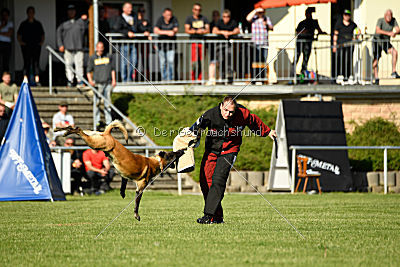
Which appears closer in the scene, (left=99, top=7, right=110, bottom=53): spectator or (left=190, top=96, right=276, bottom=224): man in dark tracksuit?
(left=190, top=96, right=276, bottom=224): man in dark tracksuit

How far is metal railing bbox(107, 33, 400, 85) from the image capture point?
22.0 m

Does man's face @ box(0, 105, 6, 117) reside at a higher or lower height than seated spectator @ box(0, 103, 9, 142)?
higher

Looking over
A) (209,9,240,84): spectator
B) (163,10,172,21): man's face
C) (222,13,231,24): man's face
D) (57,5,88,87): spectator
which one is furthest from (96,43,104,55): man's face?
(222,13,231,24): man's face

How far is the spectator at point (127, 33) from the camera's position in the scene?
21844 mm

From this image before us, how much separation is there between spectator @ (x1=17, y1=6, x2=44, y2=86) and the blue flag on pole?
6.93 m

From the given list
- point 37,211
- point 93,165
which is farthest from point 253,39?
point 37,211

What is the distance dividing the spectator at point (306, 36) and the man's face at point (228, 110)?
12012 mm

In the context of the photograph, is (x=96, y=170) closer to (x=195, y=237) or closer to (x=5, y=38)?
(x=5, y=38)

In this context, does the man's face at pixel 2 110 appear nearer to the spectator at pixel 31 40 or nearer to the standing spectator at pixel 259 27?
the spectator at pixel 31 40

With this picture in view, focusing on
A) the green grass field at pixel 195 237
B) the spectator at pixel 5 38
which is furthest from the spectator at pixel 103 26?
the green grass field at pixel 195 237

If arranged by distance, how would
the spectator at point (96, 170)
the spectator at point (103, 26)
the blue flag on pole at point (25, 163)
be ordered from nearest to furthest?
1. the blue flag on pole at point (25, 163)
2. the spectator at point (96, 170)
3. the spectator at point (103, 26)

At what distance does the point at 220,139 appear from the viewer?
10.1 meters

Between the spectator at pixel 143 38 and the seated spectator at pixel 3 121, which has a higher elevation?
the spectator at pixel 143 38

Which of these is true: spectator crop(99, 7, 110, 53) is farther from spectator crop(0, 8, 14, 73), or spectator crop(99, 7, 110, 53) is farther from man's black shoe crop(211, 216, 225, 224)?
man's black shoe crop(211, 216, 225, 224)
